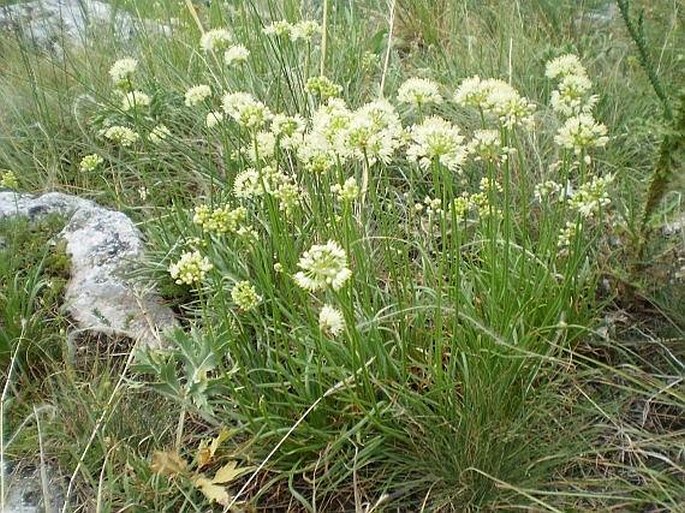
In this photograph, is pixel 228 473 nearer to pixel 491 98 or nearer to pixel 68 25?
pixel 491 98

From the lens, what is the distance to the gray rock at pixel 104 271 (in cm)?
231

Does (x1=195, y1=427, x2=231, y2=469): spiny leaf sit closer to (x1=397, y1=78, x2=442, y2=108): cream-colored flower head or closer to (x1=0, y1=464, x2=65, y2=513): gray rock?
(x1=0, y1=464, x2=65, y2=513): gray rock

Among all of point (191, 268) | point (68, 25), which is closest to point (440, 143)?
point (191, 268)

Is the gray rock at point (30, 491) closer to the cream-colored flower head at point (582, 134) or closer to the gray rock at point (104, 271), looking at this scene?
the gray rock at point (104, 271)

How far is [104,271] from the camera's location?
8.21 feet

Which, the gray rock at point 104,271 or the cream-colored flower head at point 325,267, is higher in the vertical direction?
the cream-colored flower head at point 325,267

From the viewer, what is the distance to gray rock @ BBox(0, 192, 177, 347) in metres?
Answer: 2.31

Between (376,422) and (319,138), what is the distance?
23.7 inches

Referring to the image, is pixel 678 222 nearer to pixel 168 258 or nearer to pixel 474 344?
pixel 474 344

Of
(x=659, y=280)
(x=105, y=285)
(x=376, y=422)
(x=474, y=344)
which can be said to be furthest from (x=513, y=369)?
(x=105, y=285)

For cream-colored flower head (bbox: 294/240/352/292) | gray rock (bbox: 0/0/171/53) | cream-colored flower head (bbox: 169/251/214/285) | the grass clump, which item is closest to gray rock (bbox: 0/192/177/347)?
the grass clump

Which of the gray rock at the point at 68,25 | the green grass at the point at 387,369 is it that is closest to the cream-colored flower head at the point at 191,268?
the green grass at the point at 387,369

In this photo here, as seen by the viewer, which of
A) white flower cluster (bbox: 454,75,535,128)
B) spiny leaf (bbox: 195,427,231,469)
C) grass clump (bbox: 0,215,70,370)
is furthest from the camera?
grass clump (bbox: 0,215,70,370)

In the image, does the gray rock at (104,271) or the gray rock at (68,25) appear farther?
the gray rock at (68,25)
